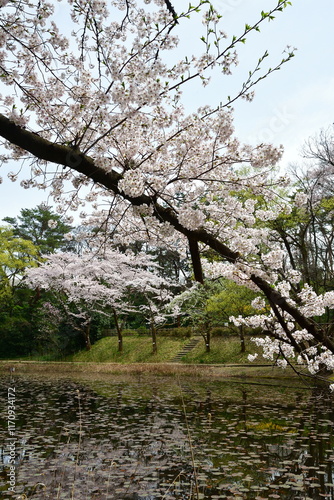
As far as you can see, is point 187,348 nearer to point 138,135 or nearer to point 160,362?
point 160,362

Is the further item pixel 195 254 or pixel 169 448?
pixel 169 448

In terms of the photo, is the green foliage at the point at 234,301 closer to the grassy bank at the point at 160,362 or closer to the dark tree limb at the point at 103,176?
the grassy bank at the point at 160,362

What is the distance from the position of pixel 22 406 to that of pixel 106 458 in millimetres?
4703

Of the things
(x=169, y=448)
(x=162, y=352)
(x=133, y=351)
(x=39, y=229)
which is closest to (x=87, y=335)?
(x=133, y=351)

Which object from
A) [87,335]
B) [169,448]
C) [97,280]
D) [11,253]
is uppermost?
[11,253]

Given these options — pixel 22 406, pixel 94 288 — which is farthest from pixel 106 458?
pixel 94 288

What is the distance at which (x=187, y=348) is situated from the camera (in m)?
→ 23.4

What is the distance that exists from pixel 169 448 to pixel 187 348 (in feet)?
58.1

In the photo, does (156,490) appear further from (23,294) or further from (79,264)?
(23,294)

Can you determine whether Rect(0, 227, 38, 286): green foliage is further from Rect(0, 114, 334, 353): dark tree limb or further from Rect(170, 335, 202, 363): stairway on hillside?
Rect(0, 114, 334, 353): dark tree limb

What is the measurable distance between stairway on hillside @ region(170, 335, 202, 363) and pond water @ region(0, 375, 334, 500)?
453 inches

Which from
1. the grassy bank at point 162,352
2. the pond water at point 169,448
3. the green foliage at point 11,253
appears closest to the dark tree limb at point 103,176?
the pond water at point 169,448

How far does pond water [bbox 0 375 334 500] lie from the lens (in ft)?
14.2

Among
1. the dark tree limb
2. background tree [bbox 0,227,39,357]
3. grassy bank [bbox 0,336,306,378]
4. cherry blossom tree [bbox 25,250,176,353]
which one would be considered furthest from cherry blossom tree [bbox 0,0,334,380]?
background tree [bbox 0,227,39,357]
